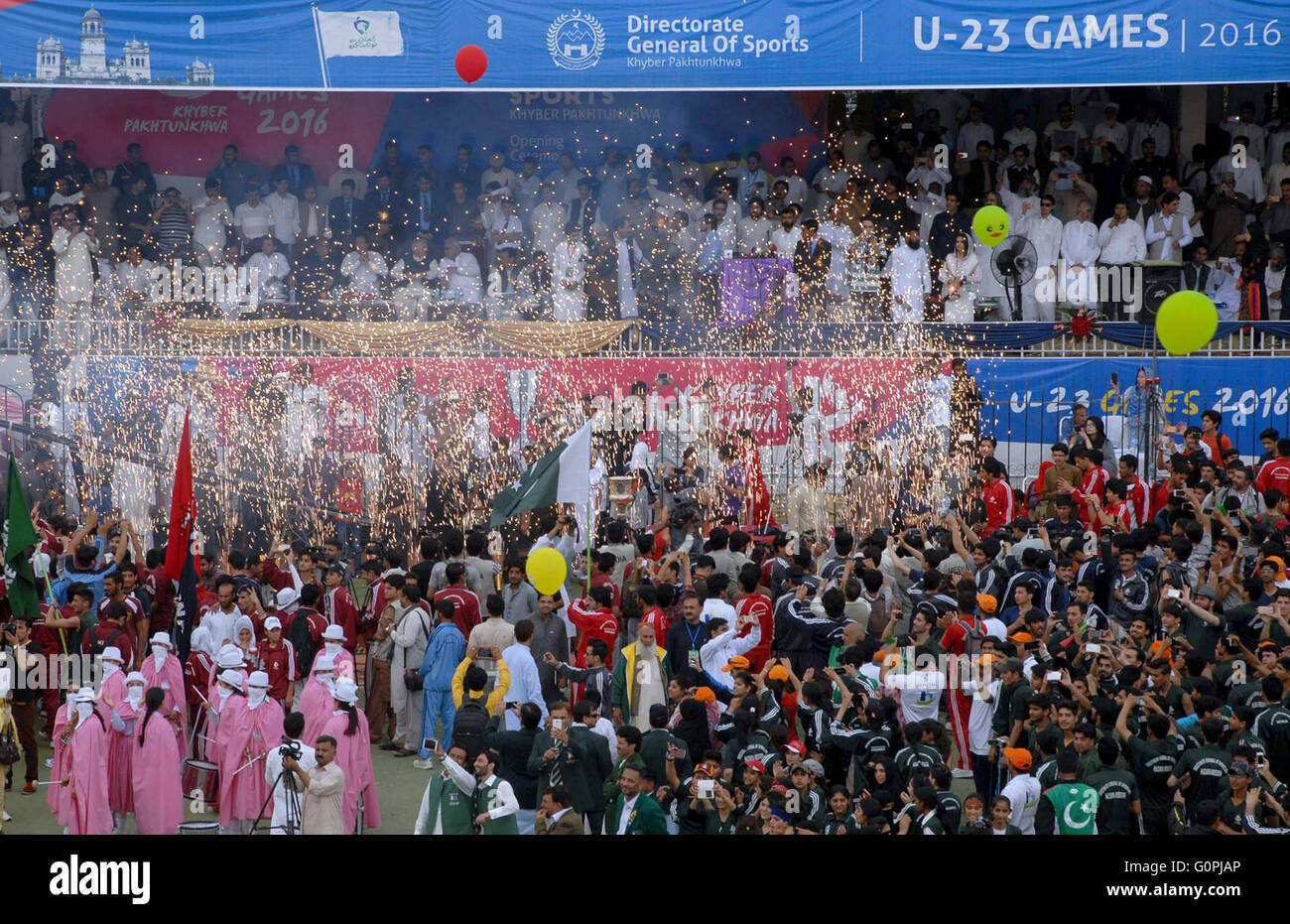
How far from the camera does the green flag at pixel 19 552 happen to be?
1121 centimetres

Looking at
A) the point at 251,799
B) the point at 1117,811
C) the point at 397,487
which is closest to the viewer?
the point at 1117,811

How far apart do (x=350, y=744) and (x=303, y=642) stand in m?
1.42

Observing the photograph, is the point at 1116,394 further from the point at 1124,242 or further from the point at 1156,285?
the point at 1124,242

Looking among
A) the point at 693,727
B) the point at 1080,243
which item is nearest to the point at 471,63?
the point at 1080,243

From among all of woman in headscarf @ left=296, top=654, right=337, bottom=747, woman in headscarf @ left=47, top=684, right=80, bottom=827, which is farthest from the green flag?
woman in headscarf @ left=296, top=654, right=337, bottom=747

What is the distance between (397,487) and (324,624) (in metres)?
4.41

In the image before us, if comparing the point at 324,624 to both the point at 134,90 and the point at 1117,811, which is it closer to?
the point at 1117,811

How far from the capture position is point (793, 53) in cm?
1642

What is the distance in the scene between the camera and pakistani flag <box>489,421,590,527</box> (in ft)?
38.8

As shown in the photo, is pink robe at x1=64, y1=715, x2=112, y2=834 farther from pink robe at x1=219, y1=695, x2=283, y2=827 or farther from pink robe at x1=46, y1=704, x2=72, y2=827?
pink robe at x1=219, y1=695, x2=283, y2=827

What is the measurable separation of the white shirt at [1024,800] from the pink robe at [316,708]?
3.75 metres

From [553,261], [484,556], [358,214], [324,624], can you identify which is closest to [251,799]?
[324,624]

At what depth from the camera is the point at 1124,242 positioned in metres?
17.1

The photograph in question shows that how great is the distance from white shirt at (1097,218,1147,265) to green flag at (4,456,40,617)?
33.2 ft
